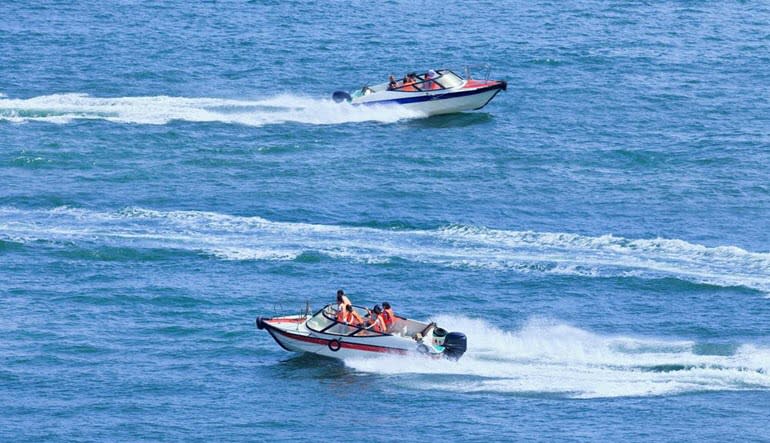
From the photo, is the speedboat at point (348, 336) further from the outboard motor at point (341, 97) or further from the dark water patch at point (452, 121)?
the outboard motor at point (341, 97)

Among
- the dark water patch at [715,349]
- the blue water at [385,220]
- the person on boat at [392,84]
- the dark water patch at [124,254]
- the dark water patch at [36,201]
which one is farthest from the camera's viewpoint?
the person on boat at [392,84]

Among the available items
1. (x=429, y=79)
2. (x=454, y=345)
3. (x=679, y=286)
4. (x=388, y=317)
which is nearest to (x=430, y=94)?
(x=429, y=79)

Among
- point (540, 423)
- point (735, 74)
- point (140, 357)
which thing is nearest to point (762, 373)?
point (540, 423)

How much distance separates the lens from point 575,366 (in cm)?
6150

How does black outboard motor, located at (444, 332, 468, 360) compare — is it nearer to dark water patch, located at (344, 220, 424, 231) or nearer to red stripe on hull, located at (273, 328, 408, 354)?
red stripe on hull, located at (273, 328, 408, 354)

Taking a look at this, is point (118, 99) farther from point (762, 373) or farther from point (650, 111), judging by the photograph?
point (762, 373)

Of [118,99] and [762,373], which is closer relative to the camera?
[762,373]

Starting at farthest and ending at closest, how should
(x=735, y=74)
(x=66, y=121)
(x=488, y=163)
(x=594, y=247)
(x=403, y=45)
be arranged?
(x=403, y=45), (x=735, y=74), (x=66, y=121), (x=488, y=163), (x=594, y=247)

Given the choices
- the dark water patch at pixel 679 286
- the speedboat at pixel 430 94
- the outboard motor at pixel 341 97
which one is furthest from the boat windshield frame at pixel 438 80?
the dark water patch at pixel 679 286

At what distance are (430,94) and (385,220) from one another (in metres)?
17.4

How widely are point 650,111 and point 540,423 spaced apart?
120 ft

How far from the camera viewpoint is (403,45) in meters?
105

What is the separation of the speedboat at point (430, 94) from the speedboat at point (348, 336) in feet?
95.4

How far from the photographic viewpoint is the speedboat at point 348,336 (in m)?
62.1
